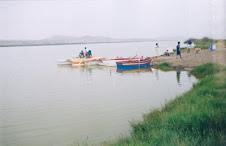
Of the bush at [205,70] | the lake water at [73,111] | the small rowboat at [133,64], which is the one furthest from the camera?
the small rowboat at [133,64]

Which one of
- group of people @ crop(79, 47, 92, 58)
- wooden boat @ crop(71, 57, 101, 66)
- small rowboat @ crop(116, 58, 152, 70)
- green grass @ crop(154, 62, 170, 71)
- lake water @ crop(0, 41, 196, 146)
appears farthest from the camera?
group of people @ crop(79, 47, 92, 58)

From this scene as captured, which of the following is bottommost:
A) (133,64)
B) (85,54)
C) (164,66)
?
(164,66)

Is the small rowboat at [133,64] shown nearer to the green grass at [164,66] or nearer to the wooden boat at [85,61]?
the green grass at [164,66]

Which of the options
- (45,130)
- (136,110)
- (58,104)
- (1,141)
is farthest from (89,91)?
(1,141)

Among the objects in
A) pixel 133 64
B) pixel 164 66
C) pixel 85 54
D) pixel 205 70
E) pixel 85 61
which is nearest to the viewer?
pixel 205 70

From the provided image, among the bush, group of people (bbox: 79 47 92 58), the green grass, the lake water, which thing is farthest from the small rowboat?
group of people (bbox: 79 47 92 58)

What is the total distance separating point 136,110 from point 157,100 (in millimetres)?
1972

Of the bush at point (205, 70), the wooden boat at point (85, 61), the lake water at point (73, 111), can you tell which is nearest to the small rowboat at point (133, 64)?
the wooden boat at point (85, 61)

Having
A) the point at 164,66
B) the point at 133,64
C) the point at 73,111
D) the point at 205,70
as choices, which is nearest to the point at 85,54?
the point at 133,64

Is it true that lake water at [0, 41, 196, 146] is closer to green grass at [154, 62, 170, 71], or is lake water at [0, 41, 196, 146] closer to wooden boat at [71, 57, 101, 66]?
green grass at [154, 62, 170, 71]

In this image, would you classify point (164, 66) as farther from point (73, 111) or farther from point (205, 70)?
point (73, 111)

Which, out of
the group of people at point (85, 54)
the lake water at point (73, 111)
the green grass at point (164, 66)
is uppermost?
the group of people at point (85, 54)

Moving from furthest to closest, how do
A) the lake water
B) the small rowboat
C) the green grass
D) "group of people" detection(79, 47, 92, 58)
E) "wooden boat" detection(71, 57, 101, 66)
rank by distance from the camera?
"group of people" detection(79, 47, 92, 58) → "wooden boat" detection(71, 57, 101, 66) → the small rowboat → the green grass → the lake water

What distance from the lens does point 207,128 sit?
5.20 metres
